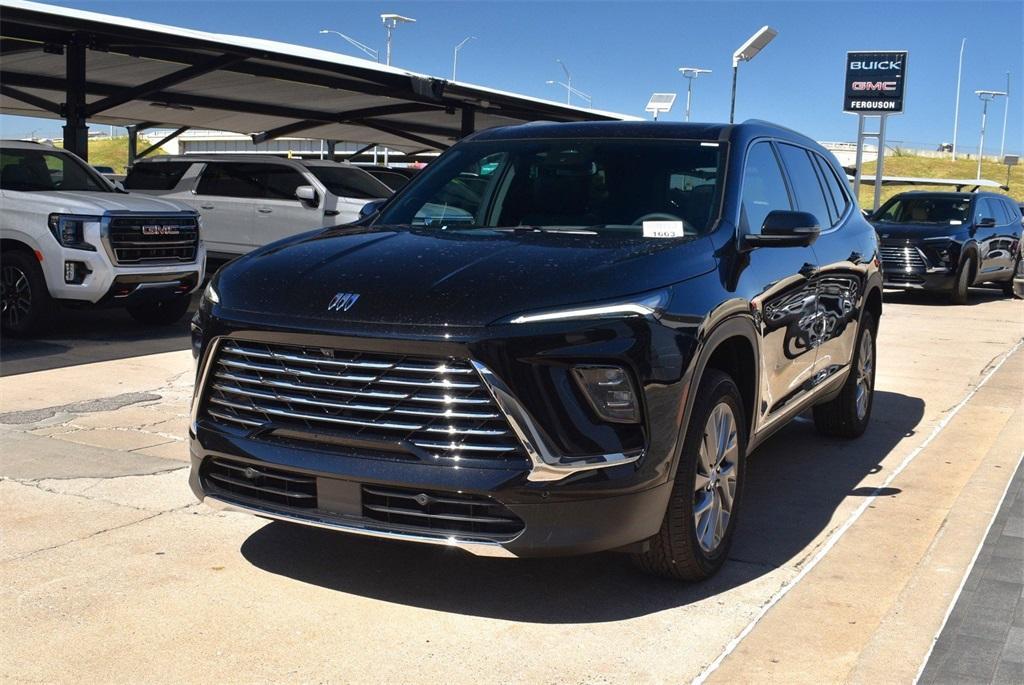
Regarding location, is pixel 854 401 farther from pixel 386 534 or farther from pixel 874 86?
pixel 874 86

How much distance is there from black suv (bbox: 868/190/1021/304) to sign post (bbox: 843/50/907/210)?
1143 centimetres

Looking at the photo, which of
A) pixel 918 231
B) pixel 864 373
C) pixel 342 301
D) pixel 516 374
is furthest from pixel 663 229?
pixel 918 231

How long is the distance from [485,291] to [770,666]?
60.4 inches

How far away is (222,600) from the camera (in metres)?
4.16

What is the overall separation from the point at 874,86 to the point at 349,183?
1973 centimetres

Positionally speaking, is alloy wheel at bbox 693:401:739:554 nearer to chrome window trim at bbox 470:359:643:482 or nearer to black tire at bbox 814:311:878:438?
chrome window trim at bbox 470:359:643:482

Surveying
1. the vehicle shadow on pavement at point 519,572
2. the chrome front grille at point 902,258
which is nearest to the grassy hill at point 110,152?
the chrome front grille at point 902,258

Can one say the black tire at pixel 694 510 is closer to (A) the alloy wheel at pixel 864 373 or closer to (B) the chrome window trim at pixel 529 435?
(B) the chrome window trim at pixel 529 435

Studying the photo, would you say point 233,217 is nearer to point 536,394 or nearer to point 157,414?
point 157,414

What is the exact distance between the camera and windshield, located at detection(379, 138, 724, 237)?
496 cm

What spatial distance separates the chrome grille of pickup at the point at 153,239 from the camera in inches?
420

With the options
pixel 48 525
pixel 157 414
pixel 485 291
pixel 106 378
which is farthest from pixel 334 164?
pixel 485 291

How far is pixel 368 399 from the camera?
3.81 meters

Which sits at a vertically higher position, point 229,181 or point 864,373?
point 229,181
